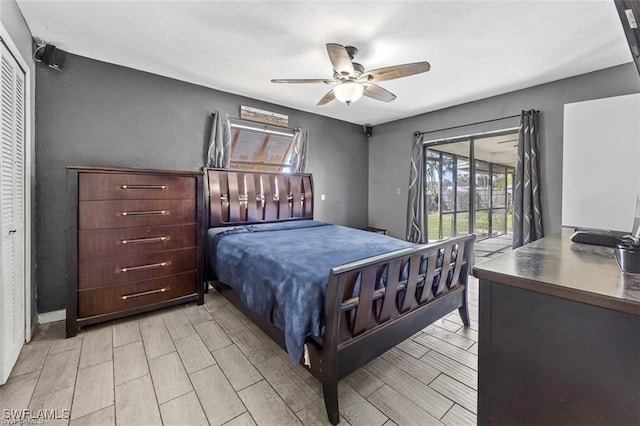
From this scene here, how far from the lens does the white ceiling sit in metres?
1.94

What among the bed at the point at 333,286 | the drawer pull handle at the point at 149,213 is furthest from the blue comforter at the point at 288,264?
the drawer pull handle at the point at 149,213

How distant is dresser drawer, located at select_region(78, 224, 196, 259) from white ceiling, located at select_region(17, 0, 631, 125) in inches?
67.9

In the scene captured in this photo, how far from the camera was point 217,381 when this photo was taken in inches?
68.1

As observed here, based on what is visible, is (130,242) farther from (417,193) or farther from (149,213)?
(417,193)

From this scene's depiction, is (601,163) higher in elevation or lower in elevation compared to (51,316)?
higher

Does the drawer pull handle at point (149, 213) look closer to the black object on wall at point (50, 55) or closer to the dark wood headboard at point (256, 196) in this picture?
the dark wood headboard at point (256, 196)

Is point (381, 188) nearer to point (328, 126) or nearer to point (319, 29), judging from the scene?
point (328, 126)

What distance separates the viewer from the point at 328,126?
474cm

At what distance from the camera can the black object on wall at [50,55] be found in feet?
7.86

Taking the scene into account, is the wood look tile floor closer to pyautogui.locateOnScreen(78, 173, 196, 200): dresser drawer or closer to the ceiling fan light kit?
pyautogui.locateOnScreen(78, 173, 196, 200): dresser drawer

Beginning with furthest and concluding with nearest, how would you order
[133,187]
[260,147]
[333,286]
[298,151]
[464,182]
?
1. [464,182]
2. [298,151]
3. [260,147]
4. [133,187]
5. [333,286]

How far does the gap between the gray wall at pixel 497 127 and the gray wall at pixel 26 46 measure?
472cm

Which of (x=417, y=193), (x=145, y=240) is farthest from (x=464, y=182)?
(x=145, y=240)

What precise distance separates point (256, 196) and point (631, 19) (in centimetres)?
336
